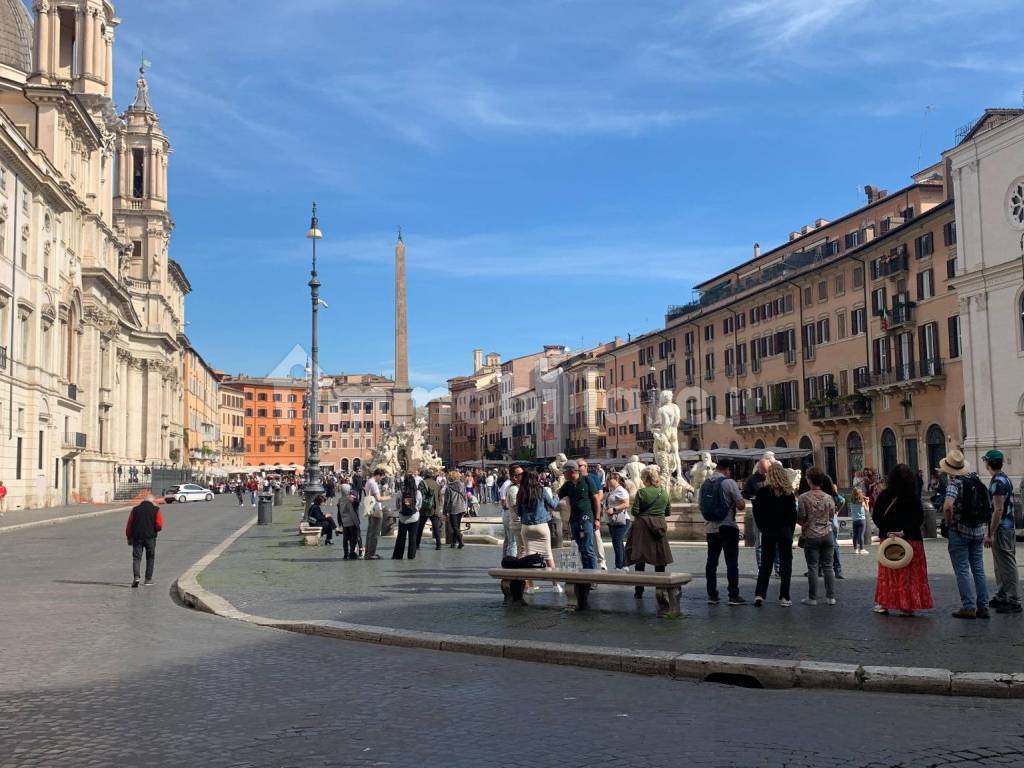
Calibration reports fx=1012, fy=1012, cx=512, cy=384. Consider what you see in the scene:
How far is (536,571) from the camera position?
36.1ft

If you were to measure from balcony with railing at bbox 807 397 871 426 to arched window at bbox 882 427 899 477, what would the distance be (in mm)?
1429

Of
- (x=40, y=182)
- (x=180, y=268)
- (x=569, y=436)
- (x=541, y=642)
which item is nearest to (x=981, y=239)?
(x=541, y=642)

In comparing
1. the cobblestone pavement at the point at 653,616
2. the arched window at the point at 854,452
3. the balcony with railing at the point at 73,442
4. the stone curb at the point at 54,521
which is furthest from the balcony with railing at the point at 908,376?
the balcony with railing at the point at 73,442

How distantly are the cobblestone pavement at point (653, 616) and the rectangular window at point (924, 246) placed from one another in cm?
3001

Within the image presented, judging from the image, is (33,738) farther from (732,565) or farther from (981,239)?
(981,239)

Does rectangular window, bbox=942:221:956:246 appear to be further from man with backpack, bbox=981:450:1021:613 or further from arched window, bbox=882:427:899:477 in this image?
man with backpack, bbox=981:450:1021:613

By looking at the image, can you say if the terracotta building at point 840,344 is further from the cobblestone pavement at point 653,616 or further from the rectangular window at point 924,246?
the cobblestone pavement at point 653,616

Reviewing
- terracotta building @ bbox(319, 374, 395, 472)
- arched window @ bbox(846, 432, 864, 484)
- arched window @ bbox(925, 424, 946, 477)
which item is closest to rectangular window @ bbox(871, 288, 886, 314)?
arched window @ bbox(846, 432, 864, 484)

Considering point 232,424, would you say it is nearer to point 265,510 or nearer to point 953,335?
point 265,510

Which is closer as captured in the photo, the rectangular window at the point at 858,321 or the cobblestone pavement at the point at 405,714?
the cobblestone pavement at the point at 405,714

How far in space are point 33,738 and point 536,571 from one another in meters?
Answer: 5.92

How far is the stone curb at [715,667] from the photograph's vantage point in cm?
716

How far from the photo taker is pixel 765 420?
185 ft

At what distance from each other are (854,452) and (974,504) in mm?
41349
